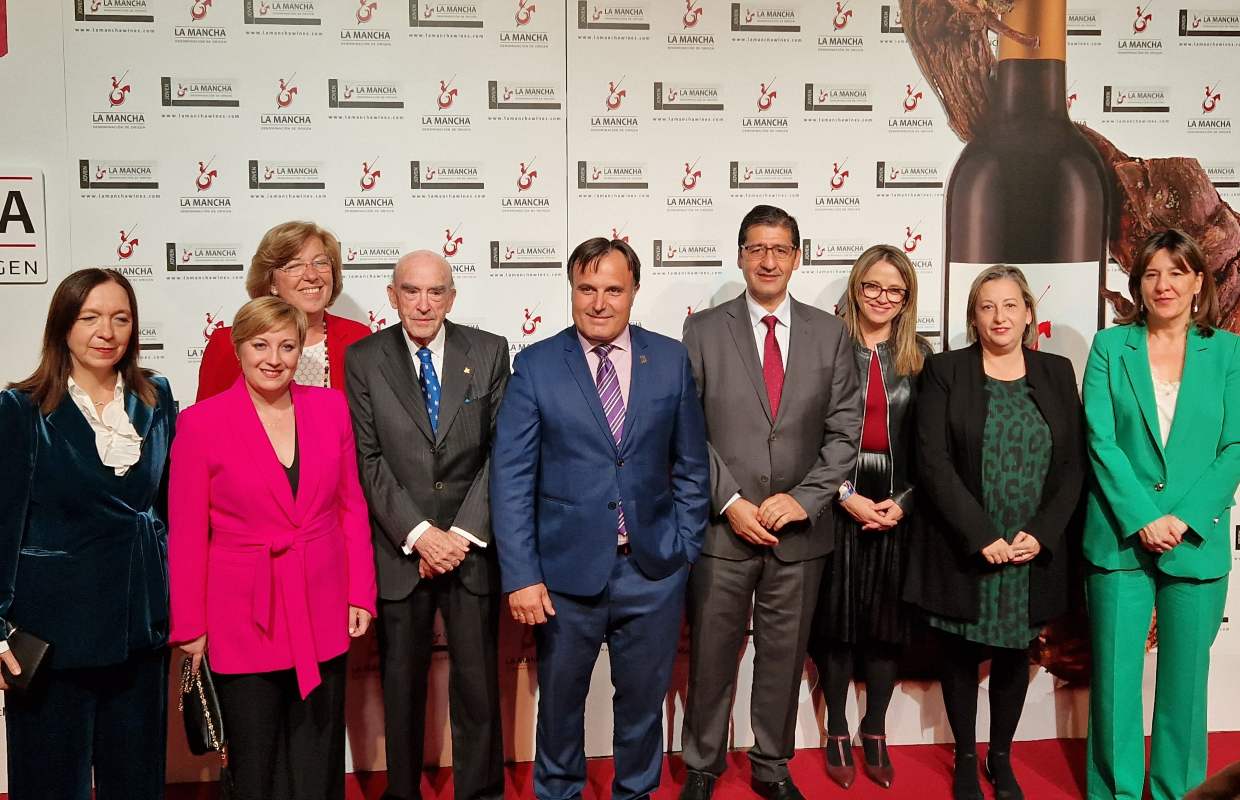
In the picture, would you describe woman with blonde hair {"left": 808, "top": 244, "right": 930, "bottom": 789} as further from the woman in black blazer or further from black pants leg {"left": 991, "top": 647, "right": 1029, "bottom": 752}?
black pants leg {"left": 991, "top": 647, "right": 1029, "bottom": 752}

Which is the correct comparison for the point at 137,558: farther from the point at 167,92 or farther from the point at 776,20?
the point at 776,20

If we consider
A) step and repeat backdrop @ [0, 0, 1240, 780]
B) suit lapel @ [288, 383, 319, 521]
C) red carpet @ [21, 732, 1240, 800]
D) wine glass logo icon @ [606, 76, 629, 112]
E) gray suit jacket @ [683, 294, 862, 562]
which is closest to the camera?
suit lapel @ [288, 383, 319, 521]

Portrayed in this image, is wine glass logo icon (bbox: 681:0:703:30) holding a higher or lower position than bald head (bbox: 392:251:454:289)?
higher

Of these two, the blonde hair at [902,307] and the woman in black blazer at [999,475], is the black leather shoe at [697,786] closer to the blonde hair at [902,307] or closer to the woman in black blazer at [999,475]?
the woman in black blazer at [999,475]

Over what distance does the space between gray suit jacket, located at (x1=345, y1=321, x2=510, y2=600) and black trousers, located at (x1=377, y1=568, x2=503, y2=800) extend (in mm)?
72

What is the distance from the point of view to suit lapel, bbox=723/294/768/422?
3.16m

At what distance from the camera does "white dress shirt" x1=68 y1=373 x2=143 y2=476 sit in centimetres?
257

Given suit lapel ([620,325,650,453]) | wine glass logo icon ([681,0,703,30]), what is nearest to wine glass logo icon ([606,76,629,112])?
wine glass logo icon ([681,0,703,30])

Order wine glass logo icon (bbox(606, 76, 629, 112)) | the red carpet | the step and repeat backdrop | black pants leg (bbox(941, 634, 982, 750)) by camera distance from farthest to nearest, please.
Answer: wine glass logo icon (bbox(606, 76, 629, 112)), the step and repeat backdrop, the red carpet, black pants leg (bbox(941, 634, 982, 750))

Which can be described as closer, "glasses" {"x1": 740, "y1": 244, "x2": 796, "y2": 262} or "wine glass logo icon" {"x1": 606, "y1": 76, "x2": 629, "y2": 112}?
"glasses" {"x1": 740, "y1": 244, "x2": 796, "y2": 262}

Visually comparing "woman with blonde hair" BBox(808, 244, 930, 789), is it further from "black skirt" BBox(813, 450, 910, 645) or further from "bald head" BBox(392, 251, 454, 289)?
"bald head" BBox(392, 251, 454, 289)

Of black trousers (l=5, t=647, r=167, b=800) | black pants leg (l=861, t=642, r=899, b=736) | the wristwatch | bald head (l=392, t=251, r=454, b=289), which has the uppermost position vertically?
bald head (l=392, t=251, r=454, b=289)

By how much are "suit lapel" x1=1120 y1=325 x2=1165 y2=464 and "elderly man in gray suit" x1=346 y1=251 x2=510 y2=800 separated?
6.65 feet

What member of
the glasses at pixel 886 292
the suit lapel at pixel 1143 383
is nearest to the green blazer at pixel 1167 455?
the suit lapel at pixel 1143 383
